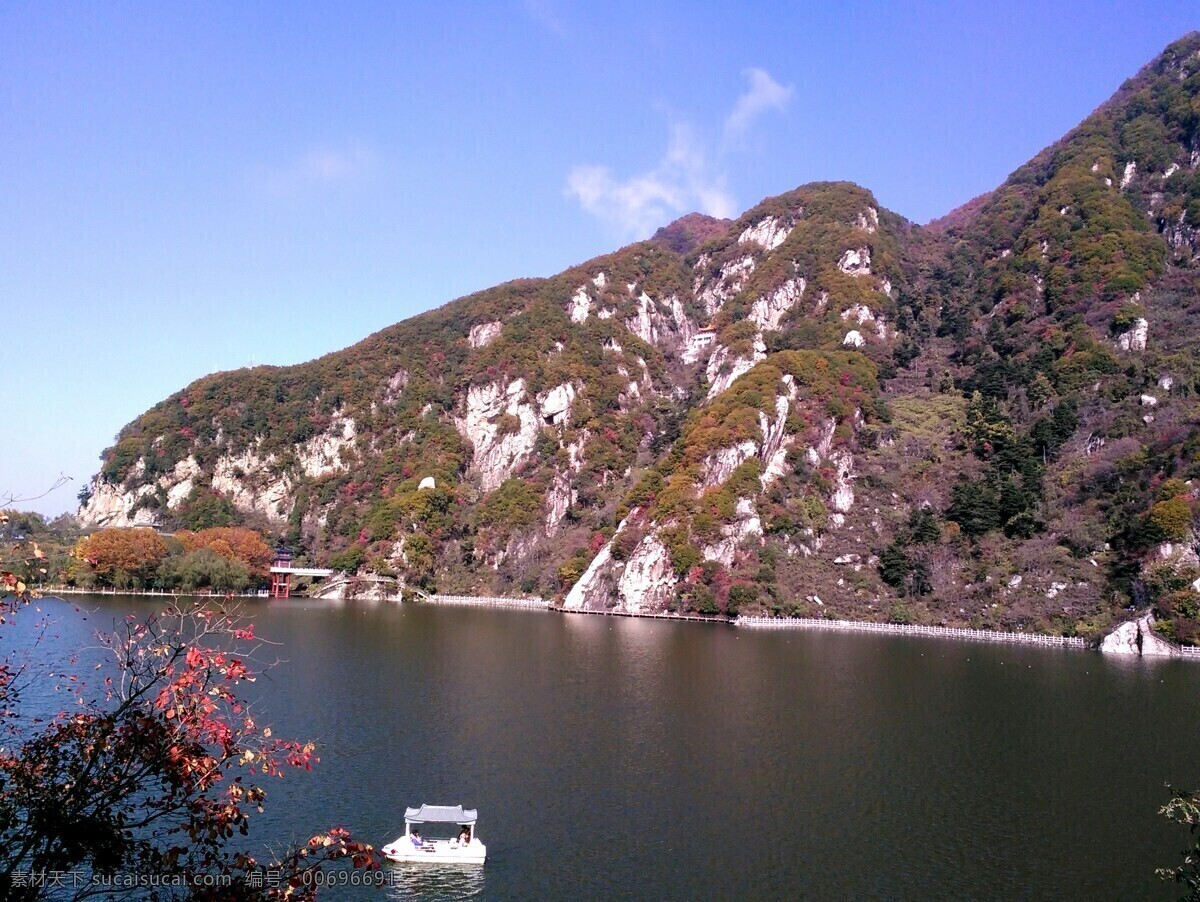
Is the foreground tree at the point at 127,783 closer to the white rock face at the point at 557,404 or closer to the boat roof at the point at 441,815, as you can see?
the boat roof at the point at 441,815

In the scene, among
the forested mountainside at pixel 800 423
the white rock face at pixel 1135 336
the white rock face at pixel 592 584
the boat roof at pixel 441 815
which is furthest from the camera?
the white rock face at pixel 1135 336

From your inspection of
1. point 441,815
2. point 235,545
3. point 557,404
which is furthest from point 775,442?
point 441,815

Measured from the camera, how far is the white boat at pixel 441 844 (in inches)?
768

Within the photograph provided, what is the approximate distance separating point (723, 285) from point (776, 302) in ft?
79.6

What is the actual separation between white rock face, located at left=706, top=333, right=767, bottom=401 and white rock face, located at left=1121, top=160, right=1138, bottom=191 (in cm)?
5683

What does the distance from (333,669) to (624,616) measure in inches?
1577

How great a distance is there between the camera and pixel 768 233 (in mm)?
156500

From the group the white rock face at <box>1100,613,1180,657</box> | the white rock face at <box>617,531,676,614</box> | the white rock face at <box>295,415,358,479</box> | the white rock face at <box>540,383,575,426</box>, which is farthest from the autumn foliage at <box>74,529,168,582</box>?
the white rock face at <box>1100,613,1180,657</box>

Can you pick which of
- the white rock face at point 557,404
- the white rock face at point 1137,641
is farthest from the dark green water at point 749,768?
the white rock face at point 557,404

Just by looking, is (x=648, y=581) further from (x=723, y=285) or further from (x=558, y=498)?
(x=723, y=285)

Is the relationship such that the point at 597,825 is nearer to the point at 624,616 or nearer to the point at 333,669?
the point at 333,669

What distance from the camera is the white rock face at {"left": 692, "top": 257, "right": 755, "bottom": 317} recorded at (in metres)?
153

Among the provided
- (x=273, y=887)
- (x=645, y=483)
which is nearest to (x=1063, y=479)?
(x=645, y=483)

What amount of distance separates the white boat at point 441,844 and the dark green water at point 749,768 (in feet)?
1.42
